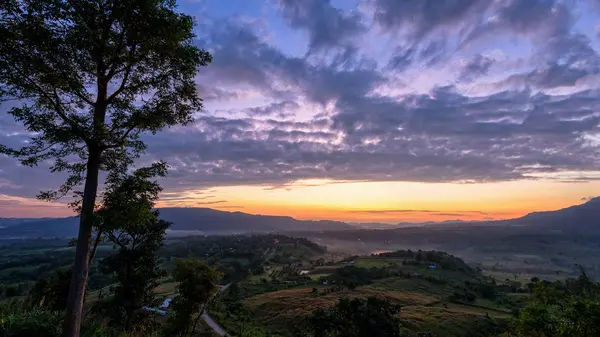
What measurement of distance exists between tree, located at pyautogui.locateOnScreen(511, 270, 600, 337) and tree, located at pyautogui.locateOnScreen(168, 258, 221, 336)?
23.7 metres

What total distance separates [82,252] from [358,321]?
31.1 meters

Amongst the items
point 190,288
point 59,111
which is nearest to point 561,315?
point 59,111

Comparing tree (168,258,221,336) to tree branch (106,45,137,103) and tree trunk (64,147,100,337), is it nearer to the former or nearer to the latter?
tree trunk (64,147,100,337)

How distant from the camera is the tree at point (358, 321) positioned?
3441cm

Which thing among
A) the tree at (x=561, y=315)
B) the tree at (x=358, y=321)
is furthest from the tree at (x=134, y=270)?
the tree at (x=561, y=315)

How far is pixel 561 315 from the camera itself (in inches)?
529

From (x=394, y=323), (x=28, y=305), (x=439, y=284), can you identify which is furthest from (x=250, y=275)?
(x=28, y=305)

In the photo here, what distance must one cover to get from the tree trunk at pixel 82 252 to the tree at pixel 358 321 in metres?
30.1

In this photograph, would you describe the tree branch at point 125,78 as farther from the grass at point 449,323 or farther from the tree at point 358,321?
the grass at point 449,323

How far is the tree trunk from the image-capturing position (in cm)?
1103

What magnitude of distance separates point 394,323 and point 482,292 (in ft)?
366

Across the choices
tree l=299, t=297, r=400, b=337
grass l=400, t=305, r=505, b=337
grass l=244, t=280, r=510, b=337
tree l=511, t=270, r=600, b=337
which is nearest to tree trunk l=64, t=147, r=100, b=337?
→ tree l=511, t=270, r=600, b=337

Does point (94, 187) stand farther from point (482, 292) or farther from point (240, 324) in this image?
point (482, 292)

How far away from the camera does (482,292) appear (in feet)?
407
